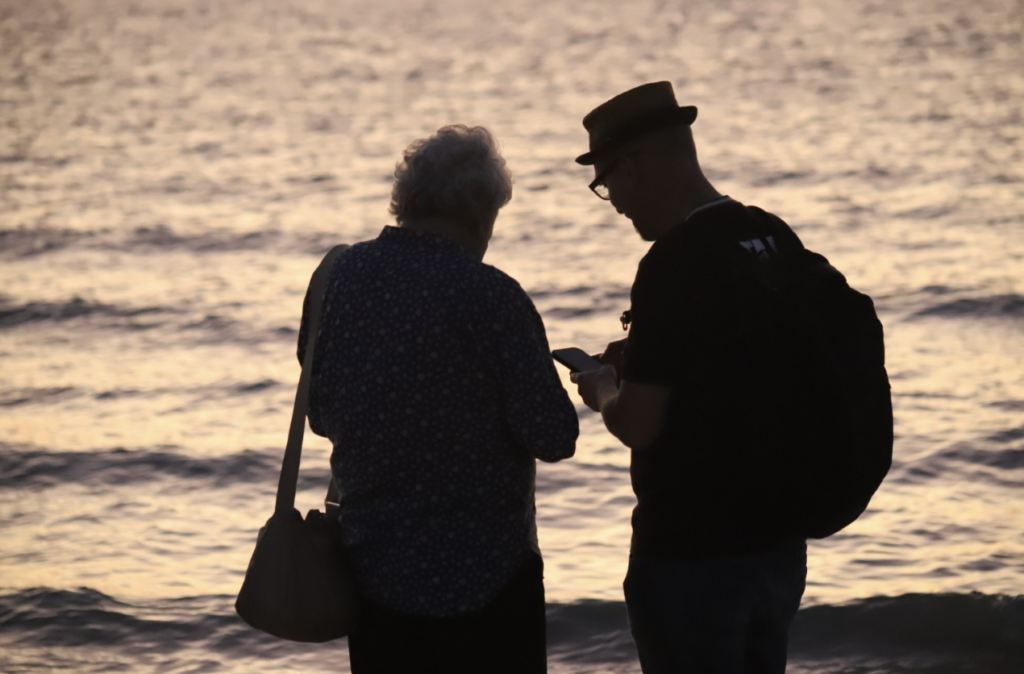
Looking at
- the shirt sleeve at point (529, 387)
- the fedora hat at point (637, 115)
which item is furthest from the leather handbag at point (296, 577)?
the fedora hat at point (637, 115)

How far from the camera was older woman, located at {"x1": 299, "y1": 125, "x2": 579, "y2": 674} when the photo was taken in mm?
2627

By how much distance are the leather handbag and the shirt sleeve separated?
1.31 ft

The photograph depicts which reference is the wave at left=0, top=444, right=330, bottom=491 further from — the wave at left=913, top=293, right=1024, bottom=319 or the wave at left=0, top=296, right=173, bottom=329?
the wave at left=913, top=293, right=1024, bottom=319

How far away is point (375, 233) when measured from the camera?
13.0 meters

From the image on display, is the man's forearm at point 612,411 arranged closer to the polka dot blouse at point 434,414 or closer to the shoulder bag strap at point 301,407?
the polka dot blouse at point 434,414

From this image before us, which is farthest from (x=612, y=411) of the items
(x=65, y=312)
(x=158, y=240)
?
(x=158, y=240)

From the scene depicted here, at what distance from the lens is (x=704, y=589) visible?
106 inches

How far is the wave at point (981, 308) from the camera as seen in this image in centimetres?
959

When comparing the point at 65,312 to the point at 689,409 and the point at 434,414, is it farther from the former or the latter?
the point at 689,409

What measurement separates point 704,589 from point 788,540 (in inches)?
7.9

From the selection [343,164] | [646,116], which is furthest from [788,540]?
[343,164]

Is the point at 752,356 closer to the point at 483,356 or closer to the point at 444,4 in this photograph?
the point at 483,356

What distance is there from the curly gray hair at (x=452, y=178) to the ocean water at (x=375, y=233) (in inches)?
104

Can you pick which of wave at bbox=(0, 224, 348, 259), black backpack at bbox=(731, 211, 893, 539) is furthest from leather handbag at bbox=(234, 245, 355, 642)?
wave at bbox=(0, 224, 348, 259)
